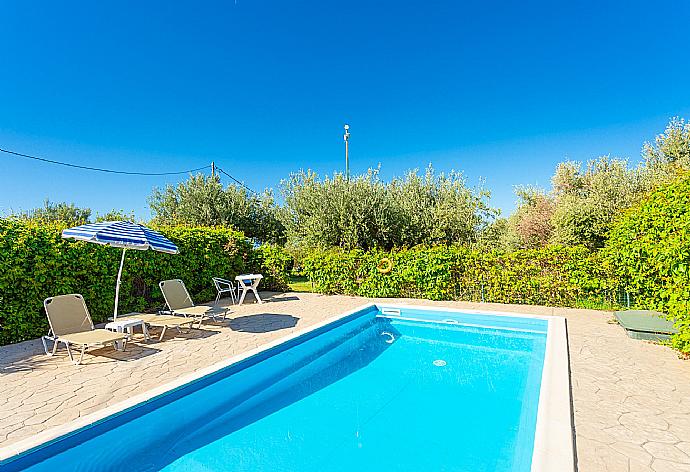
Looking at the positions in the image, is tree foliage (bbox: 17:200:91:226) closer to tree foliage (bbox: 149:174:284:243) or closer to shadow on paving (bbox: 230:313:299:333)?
tree foliage (bbox: 149:174:284:243)

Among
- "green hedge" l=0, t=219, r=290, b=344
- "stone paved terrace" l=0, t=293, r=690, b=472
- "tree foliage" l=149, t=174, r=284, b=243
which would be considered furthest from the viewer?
"tree foliage" l=149, t=174, r=284, b=243

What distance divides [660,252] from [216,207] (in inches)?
753

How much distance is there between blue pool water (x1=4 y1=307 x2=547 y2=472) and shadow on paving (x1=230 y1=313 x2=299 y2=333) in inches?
42.4

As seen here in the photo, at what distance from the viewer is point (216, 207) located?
20375 millimetres

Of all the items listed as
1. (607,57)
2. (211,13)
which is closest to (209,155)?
(211,13)

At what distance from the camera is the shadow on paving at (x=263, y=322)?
25.1 feet

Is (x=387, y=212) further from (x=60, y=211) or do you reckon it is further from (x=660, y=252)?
(x=60, y=211)

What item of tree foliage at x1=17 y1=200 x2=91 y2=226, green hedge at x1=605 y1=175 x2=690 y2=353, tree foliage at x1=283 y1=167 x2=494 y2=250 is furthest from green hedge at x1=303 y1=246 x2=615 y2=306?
tree foliage at x1=17 y1=200 x2=91 y2=226

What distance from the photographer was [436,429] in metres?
4.26

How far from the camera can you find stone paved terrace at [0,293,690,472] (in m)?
3.17

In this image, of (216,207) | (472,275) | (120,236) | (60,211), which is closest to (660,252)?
(472,275)

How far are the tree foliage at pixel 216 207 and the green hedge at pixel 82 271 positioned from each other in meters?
8.98

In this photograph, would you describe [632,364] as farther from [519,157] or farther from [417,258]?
[519,157]

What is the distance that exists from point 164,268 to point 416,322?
22.4ft
